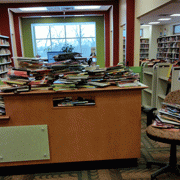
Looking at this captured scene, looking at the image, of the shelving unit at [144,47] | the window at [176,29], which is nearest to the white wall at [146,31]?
the shelving unit at [144,47]

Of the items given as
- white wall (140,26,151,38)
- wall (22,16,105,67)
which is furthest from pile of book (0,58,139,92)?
white wall (140,26,151,38)

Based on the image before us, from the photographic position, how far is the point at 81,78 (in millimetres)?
2062

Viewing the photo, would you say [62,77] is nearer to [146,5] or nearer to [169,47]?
[146,5]

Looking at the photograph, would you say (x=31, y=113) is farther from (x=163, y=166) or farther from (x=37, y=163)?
(x=163, y=166)

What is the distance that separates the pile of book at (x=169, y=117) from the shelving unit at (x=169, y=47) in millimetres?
9087

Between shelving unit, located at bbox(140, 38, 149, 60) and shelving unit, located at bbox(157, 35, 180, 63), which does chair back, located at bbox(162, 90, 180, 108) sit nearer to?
shelving unit, located at bbox(157, 35, 180, 63)

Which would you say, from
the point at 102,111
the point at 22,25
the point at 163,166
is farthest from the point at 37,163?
the point at 22,25

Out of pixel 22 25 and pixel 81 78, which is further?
pixel 22 25

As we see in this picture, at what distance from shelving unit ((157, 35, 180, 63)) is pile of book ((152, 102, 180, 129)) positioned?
909cm

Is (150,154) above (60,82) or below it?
below

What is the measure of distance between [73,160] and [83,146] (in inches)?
7.9

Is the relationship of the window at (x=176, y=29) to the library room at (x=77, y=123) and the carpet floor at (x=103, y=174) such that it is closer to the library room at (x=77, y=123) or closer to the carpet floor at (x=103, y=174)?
the library room at (x=77, y=123)

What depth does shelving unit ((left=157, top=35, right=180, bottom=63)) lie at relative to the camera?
10234 mm

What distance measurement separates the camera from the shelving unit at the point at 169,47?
1023cm
